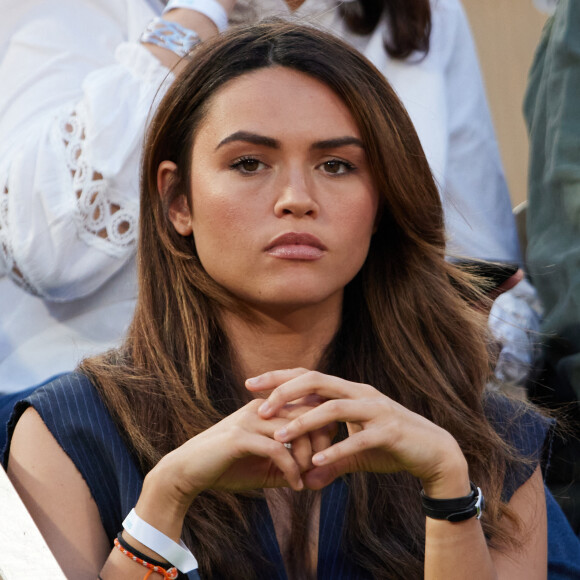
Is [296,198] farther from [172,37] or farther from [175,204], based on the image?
[172,37]

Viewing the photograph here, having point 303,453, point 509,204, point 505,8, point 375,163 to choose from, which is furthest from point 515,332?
point 505,8

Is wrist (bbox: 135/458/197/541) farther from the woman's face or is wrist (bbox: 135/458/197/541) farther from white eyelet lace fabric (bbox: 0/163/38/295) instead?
white eyelet lace fabric (bbox: 0/163/38/295)

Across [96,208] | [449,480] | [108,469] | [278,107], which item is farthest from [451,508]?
[96,208]

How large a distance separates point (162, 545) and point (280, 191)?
1.49 feet

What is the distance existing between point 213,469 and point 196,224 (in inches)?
15.3

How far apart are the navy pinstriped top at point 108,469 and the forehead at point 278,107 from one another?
39cm

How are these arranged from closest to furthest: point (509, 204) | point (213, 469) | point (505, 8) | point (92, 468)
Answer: point (213, 469) < point (92, 468) < point (509, 204) < point (505, 8)

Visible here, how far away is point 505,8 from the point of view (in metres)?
2.69

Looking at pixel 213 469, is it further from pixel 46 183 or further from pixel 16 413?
pixel 46 183

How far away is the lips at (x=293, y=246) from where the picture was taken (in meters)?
1.30

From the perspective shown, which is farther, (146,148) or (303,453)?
(146,148)

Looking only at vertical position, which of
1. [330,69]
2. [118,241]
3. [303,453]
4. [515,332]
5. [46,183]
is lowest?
[515,332]

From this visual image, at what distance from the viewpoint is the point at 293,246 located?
1.31 meters

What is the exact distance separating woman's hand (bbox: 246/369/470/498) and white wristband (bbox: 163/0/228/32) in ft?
3.30
